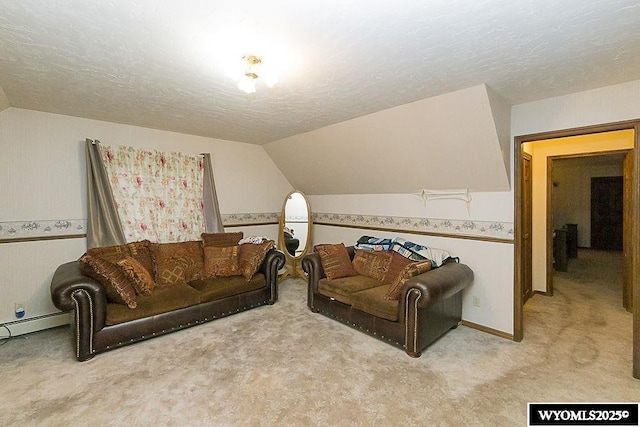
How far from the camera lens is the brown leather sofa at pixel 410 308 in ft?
8.51

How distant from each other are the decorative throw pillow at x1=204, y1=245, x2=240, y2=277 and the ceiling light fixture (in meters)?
2.38

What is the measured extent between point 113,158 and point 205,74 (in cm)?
213

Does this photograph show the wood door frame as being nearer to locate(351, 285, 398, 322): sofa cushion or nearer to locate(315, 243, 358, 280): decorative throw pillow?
locate(351, 285, 398, 322): sofa cushion

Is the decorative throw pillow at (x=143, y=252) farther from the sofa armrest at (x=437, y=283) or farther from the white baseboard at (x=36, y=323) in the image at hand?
the sofa armrest at (x=437, y=283)

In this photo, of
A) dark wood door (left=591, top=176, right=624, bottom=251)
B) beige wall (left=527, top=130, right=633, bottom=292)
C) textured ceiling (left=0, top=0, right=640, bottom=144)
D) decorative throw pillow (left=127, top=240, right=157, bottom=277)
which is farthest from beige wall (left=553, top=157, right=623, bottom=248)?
decorative throw pillow (left=127, top=240, right=157, bottom=277)

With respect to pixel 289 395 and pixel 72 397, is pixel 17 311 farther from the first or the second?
pixel 289 395

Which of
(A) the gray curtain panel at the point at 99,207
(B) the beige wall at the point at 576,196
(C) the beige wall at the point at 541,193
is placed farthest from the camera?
(B) the beige wall at the point at 576,196

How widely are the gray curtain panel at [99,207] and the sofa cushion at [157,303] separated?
0.98 meters

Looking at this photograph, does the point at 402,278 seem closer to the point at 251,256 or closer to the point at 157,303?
the point at 251,256

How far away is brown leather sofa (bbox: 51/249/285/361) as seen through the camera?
99.2 inches

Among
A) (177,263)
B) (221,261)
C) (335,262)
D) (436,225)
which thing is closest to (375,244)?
(335,262)

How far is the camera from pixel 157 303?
294 centimetres

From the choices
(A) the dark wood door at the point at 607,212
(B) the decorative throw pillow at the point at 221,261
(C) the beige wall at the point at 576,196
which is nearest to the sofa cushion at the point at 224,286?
(B) the decorative throw pillow at the point at 221,261

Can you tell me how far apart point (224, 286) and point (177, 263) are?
673 millimetres
